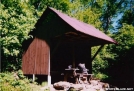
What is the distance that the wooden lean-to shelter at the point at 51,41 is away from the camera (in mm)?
15352

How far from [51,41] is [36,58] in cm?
203

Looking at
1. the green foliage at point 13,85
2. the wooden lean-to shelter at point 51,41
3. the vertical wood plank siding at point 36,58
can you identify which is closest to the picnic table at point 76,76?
the wooden lean-to shelter at point 51,41

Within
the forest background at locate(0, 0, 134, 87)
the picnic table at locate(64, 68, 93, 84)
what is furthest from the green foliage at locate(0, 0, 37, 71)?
the picnic table at locate(64, 68, 93, 84)

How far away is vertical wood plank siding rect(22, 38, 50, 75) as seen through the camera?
1637 cm

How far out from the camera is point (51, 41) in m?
16.5

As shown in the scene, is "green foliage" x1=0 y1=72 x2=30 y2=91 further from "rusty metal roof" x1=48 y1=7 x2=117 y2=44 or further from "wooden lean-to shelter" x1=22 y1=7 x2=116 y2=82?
"rusty metal roof" x1=48 y1=7 x2=117 y2=44

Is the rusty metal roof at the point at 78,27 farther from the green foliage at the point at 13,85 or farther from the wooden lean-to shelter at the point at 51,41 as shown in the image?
the green foliage at the point at 13,85

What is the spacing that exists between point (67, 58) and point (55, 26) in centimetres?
462

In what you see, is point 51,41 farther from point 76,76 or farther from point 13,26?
point 76,76

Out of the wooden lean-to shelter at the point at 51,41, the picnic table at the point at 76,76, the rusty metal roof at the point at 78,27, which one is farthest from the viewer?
the wooden lean-to shelter at the point at 51,41

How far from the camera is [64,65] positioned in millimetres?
19672

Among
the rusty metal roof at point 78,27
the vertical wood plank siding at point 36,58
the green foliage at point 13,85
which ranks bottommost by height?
the green foliage at point 13,85

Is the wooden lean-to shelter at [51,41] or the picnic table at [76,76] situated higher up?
the wooden lean-to shelter at [51,41]

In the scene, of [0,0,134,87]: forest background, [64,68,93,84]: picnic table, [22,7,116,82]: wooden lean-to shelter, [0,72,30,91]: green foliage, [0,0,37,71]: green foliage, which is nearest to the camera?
[0,72,30,91]: green foliage
